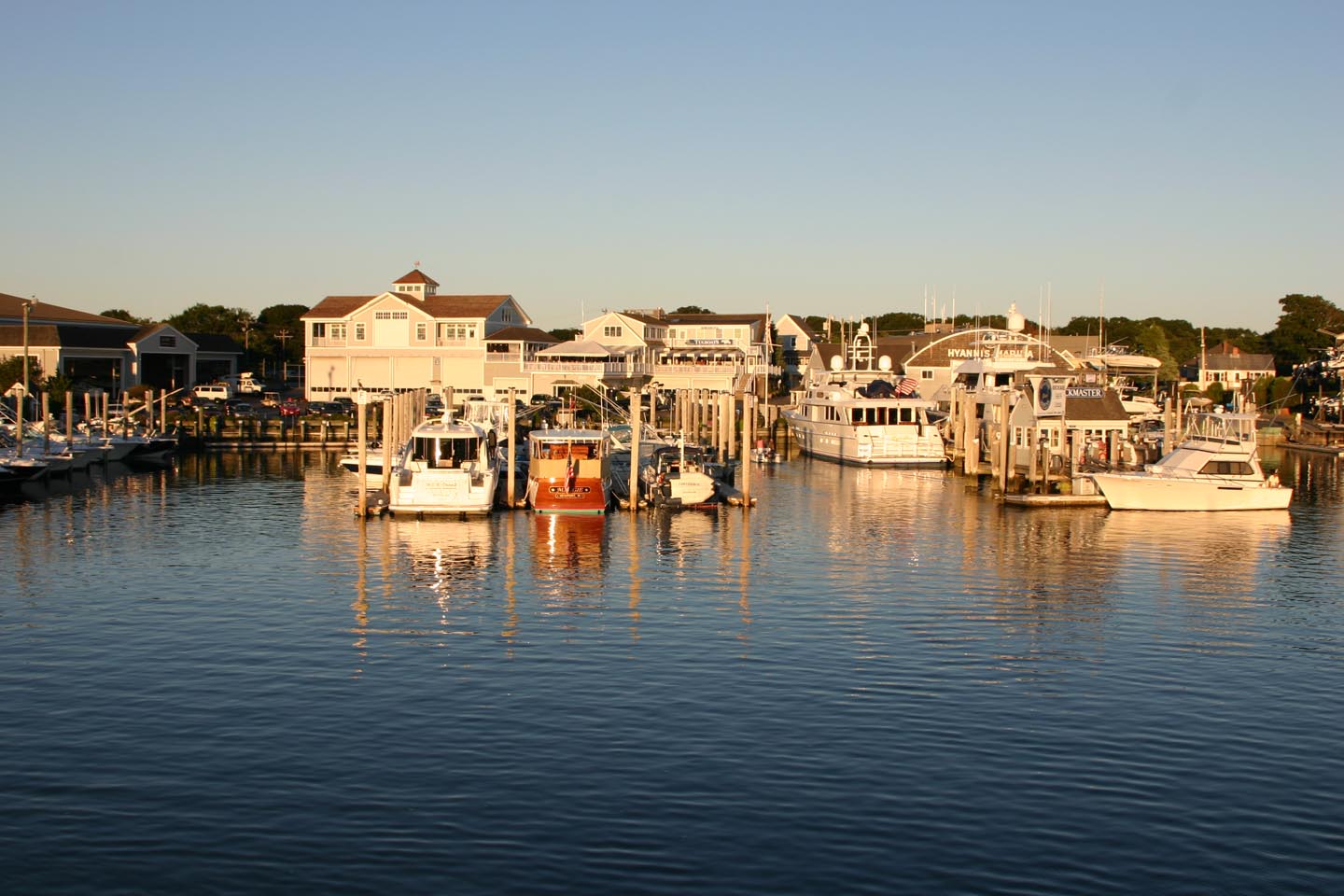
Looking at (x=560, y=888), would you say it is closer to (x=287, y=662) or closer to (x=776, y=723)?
(x=776, y=723)

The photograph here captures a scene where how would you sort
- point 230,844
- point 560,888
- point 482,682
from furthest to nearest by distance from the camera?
point 482,682 < point 230,844 < point 560,888

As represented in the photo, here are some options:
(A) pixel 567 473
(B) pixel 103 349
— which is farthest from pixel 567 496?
(B) pixel 103 349

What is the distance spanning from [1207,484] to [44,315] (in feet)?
283

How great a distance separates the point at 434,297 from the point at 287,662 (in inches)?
3241

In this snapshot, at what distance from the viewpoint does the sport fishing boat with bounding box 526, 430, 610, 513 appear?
4491 cm

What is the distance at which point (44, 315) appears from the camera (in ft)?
330

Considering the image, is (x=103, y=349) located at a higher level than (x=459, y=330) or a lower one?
lower

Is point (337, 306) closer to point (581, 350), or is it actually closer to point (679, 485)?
point (581, 350)

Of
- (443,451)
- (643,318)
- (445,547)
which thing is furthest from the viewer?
(643,318)

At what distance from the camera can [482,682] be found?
23.3 metres

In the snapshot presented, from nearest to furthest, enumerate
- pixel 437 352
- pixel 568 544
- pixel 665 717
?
1. pixel 665 717
2. pixel 568 544
3. pixel 437 352

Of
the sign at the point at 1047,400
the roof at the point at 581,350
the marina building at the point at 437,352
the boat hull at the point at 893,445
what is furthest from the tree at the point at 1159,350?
the sign at the point at 1047,400

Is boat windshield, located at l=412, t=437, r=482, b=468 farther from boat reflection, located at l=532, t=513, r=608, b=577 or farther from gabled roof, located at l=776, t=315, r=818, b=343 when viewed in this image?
gabled roof, located at l=776, t=315, r=818, b=343

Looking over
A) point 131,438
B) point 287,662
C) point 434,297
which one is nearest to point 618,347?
point 434,297
